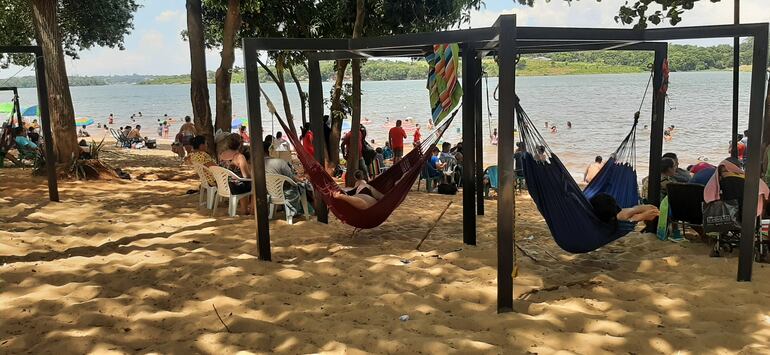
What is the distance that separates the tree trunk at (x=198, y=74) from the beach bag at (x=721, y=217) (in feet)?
17.7

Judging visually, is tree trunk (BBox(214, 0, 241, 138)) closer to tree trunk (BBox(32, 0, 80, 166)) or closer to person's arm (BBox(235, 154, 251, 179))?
person's arm (BBox(235, 154, 251, 179))

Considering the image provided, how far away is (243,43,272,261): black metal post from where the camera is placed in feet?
12.2

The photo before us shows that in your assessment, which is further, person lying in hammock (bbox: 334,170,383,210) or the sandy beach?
person lying in hammock (bbox: 334,170,383,210)

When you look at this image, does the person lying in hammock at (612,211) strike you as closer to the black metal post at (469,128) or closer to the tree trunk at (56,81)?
the black metal post at (469,128)

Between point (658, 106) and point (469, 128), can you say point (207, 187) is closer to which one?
point (469, 128)

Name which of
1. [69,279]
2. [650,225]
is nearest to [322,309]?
[69,279]

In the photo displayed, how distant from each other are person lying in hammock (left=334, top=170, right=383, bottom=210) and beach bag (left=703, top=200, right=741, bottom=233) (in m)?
2.28

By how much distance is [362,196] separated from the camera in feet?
14.7

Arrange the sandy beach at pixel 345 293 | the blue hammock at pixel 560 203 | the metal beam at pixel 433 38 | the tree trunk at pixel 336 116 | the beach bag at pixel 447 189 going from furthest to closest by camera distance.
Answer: the tree trunk at pixel 336 116 → the beach bag at pixel 447 189 → the blue hammock at pixel 560 203 → the metal beam at pixel 433 38 → the sandy beach at pixel 345 293

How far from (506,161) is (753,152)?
4.93 ft

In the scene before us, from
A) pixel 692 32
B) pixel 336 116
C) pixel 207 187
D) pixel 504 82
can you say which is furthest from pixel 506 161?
pixel 336 116

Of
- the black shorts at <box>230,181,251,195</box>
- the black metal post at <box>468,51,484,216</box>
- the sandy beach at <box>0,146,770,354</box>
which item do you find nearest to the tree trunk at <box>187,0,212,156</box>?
the black shorts at <box>230,181,251,195</box>

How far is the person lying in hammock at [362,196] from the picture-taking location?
4250 millimetres

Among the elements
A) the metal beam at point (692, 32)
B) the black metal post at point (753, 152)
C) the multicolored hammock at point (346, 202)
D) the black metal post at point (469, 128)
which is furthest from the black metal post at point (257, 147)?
the black metal post at point (753, 152)
